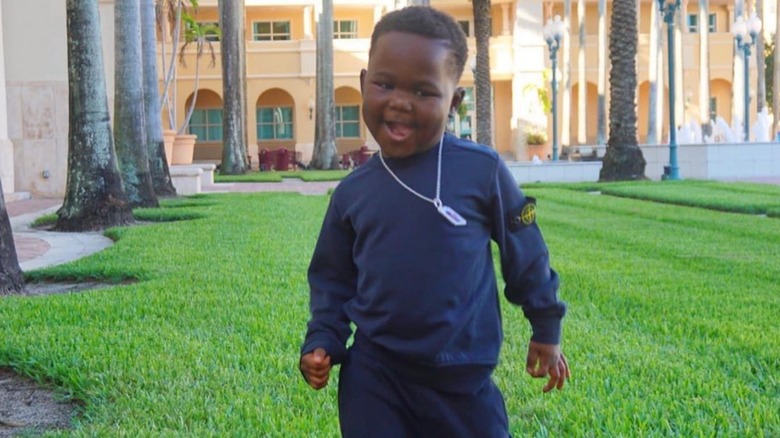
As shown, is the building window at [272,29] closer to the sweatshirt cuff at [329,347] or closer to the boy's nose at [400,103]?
the sweatshirt cuff at [329,347]

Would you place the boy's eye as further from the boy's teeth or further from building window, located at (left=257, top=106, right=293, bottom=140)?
building window, located at (left=257, top=106, right=293, bottom=140)

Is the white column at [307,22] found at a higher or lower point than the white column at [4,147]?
higher

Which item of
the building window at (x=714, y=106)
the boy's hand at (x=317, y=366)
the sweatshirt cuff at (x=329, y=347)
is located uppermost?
the building window at (x=714, y=106)

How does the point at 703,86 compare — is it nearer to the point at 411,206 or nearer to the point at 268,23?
the point at 268,23

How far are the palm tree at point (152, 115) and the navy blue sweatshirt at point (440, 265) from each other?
61.1 feet

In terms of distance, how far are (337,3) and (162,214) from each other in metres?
38.5

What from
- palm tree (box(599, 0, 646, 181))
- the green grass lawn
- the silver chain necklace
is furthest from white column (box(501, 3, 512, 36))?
the silver chain necklace

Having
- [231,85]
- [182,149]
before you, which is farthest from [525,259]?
[231,85]

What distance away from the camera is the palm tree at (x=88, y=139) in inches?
554

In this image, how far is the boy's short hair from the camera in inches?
121

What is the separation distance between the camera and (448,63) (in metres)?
3.08

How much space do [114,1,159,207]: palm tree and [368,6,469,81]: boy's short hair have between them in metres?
15.0

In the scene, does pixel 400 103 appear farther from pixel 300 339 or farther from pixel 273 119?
pixel 273 119

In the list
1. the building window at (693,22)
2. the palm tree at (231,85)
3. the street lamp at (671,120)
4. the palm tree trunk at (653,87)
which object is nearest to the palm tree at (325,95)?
the palm tree at (231,85)
